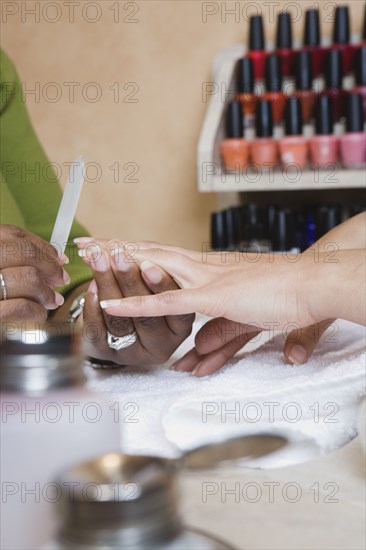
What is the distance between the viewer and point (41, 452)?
17cm

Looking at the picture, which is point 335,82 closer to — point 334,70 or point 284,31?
point 334,70

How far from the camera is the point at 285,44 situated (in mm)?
1455

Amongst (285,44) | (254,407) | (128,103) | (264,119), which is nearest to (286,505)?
(254,407)

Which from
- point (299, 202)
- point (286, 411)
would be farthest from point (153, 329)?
point (299, 202)

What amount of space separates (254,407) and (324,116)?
1007mm

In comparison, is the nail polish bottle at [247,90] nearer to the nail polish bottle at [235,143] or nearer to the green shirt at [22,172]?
the nail polish bottle at [235,143]

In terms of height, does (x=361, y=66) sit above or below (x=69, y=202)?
above

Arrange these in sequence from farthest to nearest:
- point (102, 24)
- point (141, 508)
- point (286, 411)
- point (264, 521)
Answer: point (102, 24)
point (286, 411)
point (264, 521)
point (141, 508)

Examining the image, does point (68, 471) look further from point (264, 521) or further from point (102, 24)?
point (102, 24)

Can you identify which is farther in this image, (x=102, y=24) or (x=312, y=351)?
(x=102, y=24)

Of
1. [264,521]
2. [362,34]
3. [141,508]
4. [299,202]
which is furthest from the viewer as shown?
[299,202]

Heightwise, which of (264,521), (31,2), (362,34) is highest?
(31,2)

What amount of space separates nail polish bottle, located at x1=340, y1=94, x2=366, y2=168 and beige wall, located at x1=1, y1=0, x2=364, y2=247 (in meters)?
0.43

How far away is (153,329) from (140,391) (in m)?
0.07
